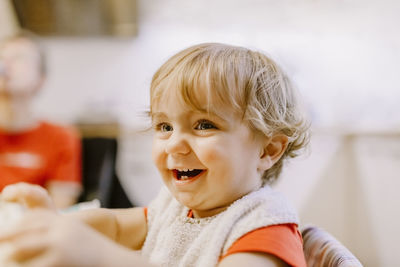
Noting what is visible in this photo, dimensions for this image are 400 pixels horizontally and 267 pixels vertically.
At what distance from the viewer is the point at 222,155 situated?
2.04ft

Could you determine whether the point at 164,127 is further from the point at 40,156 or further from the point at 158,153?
the point at 40,156

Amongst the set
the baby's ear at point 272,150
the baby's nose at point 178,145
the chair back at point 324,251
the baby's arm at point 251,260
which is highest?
the baby's nose at point 178,145

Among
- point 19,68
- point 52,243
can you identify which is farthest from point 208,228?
point 19,68

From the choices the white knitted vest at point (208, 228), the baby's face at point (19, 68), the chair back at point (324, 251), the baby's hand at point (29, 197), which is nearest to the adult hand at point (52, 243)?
the baby's hand at point (29, 197)

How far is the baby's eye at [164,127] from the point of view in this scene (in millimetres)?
686

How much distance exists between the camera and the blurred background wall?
7.92ft

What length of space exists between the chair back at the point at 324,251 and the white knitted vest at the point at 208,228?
0.27 ft

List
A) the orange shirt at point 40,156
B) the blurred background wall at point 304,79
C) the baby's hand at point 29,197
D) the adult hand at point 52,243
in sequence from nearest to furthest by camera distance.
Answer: the adult hand at point 52,243, the baby's hand at point 29,197, the orange shirt at point 40,156, the blurred background wall at point 304,79

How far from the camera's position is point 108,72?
284 cm

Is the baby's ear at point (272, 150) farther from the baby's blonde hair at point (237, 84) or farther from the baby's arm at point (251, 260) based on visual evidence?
the baby's arm at point (251, 260)

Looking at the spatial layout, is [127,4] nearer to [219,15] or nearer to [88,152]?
[219,15]

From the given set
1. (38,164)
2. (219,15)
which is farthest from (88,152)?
(219,15)

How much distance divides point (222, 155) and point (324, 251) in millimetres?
229

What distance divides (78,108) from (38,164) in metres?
1.23
